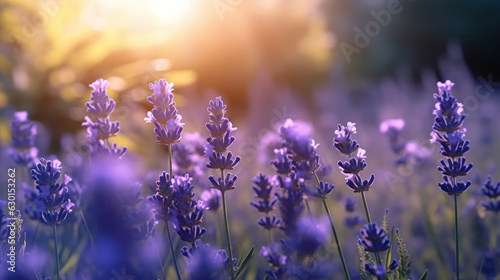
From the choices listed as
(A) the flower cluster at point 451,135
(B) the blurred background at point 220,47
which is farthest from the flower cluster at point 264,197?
(B) the blurred background at point 220,47

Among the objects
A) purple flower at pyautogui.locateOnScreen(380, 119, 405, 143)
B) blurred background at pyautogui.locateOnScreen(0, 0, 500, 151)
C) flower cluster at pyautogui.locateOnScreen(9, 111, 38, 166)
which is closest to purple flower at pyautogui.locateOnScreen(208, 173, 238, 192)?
flower cluster at pyautogui.locateOnScreen(9, 111, 38, 166)

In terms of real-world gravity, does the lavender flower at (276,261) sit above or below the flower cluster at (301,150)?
below

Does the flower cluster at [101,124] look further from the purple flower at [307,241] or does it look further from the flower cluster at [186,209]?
the purple flower at [307,241]

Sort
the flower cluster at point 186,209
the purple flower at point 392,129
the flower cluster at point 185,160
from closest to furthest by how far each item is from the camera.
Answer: the flower cluster at point 186,209, the flower cluster at point 185,160, the purple flower at point 392,129

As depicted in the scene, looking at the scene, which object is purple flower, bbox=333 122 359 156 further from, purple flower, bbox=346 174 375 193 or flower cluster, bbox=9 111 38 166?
flower cluster, bbox=9 111 38 166

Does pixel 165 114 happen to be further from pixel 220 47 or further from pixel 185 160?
pixel 220 47

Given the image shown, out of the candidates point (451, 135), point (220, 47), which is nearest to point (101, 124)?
point (451, 135)

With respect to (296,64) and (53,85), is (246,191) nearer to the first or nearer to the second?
(53,85)
